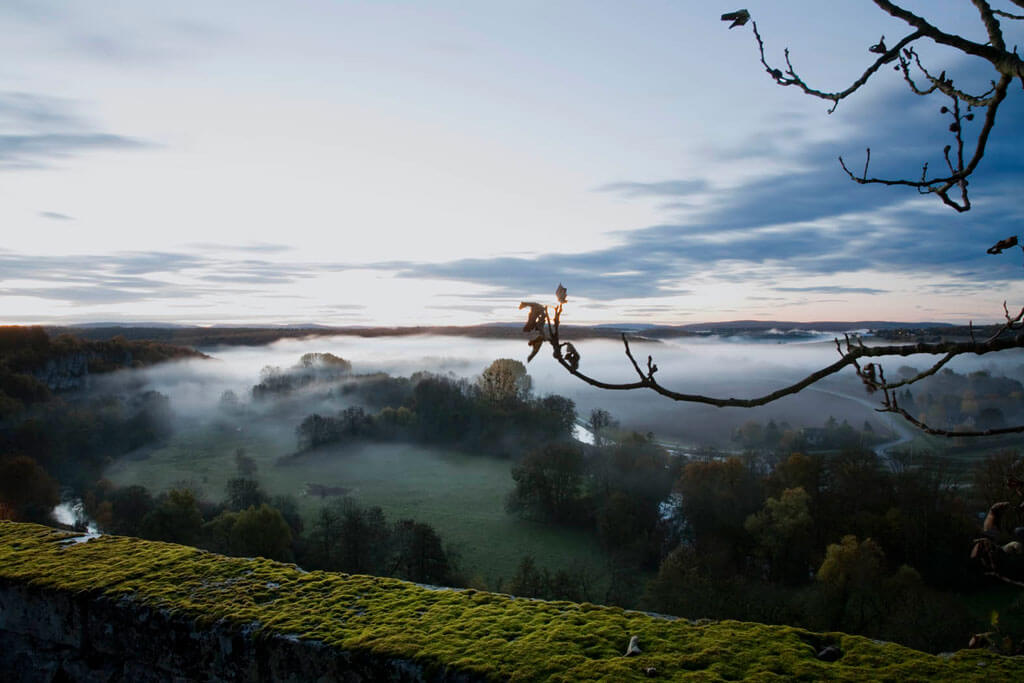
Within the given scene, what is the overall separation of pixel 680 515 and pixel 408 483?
13.8 m

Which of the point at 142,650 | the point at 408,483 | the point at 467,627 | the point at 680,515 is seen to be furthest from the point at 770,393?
the point at 408,483

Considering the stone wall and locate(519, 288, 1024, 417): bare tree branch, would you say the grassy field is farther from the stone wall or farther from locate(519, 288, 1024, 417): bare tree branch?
locate(519, 288, 1024, 417): bare tree branch

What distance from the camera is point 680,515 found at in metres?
23.3

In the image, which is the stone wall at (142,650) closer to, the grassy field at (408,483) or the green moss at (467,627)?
the green moss at (467,627)

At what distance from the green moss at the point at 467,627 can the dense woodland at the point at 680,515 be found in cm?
819

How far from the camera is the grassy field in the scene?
22906 millimetres

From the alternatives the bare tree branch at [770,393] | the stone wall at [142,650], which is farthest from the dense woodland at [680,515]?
the stone wall at [142,650]

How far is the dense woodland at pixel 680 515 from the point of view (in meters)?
15.0

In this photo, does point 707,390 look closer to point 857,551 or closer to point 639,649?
point 857,551

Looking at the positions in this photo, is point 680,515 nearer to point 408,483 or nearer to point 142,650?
point 408,483

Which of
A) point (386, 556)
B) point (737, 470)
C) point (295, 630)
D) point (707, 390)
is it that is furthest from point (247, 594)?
point (707, 390)

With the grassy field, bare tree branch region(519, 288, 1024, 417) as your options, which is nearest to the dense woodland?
the grassy field

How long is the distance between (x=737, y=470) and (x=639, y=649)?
21.3m

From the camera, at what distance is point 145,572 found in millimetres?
5070
